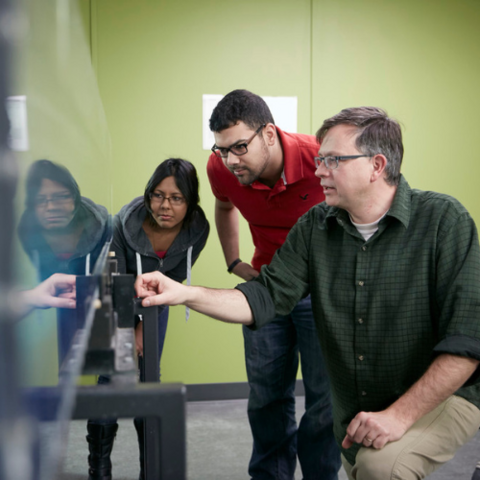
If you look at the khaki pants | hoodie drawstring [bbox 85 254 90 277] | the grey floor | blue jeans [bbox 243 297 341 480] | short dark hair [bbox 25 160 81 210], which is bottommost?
the grey floor

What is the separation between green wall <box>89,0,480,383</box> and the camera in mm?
2963

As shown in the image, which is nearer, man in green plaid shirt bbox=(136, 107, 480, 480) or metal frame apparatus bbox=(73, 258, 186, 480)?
metal frame apparatus bbox=(73, 258, 186, 480)

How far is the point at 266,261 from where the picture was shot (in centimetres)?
198

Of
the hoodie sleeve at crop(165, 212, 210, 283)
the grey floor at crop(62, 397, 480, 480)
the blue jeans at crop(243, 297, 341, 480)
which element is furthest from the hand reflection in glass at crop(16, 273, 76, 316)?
the grey floor at crop(62, 397, 480, 480)

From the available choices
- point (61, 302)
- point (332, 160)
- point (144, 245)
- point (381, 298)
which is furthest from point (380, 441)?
point (144, 245)

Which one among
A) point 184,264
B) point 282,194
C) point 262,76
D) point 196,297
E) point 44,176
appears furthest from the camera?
point 262,76

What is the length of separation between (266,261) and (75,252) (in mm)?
1482

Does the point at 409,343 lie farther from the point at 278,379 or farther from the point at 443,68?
the point at 443,68

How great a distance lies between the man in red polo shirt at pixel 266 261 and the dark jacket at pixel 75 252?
100cm

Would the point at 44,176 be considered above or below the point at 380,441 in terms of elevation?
above

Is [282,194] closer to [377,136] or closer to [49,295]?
[377,136]

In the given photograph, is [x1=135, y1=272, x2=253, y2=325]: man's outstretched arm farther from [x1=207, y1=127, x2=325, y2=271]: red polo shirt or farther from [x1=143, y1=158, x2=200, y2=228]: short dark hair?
[x1=143, y1=158, x2=200, y2=228]: short dark hair

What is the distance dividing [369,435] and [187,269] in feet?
3.34

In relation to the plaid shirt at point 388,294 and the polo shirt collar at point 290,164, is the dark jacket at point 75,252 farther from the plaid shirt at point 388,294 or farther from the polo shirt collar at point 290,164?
the polo shirt collar at point 290,164
